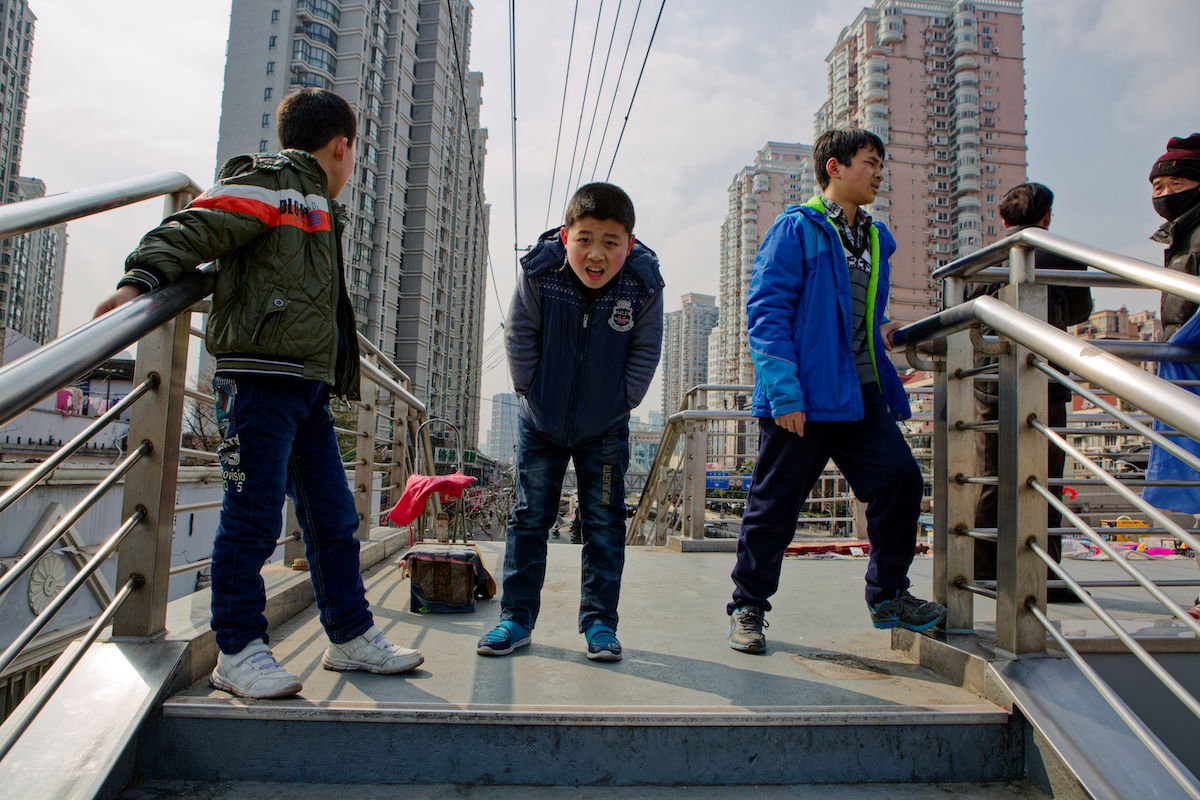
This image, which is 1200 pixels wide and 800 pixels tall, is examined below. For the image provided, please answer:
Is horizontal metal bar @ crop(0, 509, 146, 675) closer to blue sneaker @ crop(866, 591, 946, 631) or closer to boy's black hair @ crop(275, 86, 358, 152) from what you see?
boy's black hair @ crop(275, 86, 358, 152)

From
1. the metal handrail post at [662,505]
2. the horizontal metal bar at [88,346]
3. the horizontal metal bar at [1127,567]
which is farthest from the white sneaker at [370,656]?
the metal handrail post at [662,505]

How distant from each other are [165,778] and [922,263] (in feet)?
224

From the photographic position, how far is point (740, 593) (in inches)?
93.0

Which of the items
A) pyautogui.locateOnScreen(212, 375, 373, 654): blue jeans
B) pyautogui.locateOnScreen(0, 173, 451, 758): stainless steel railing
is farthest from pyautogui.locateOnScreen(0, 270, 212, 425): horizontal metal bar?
pyautogui.locateOnScreen(212, 375, 373, 654): blue jeans

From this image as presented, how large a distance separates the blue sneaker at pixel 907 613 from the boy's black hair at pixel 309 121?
2.23 meters

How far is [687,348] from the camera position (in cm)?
11438

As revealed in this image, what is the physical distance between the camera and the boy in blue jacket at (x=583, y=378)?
2.23 meters

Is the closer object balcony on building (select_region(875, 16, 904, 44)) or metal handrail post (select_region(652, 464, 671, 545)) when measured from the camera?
metal handrail post (select_region(652, 464, 671, 545))

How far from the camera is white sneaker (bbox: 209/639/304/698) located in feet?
5.20

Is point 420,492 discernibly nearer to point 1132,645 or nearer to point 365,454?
point 365,454

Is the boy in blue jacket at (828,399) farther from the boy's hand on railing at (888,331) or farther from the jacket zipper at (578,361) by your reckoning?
the jacket zipper at (578,361)

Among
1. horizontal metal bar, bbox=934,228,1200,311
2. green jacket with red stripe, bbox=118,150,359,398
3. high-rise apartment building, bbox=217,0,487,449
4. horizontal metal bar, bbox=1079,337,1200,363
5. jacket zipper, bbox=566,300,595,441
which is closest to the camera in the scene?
horizontal metal bar, bbox=934,228,1200,311

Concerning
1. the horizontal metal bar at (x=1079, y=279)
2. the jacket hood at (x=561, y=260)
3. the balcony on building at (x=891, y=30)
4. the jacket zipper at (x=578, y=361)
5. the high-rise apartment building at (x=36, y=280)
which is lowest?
the jacket zipper at (x=578, y=361)

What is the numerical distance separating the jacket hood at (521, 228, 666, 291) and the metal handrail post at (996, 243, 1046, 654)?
1.06 meters
